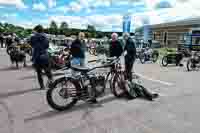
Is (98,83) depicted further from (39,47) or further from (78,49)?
(78,49)

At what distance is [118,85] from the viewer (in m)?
5.73

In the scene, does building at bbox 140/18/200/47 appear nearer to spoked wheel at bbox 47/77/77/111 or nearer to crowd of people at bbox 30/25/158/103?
crowd of people at bbox 30/25/158/103

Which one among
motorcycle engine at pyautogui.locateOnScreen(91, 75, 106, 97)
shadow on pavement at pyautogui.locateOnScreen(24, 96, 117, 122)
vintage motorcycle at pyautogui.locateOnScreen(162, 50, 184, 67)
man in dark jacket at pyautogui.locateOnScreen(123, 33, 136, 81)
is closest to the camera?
shadow on pavement at pyautogui.locateOnScreen(24, 96, 117, 122)

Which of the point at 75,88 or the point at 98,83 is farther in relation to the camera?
the point at 98,83

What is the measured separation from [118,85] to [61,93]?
1.80 metres

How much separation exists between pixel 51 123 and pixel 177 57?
40.0ft

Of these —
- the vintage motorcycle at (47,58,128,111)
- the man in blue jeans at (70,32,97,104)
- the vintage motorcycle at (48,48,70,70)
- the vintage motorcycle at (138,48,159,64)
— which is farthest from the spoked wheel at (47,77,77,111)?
the vintage motorcycle at (138,48,159,64)

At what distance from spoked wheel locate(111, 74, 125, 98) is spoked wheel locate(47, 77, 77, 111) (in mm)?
1378

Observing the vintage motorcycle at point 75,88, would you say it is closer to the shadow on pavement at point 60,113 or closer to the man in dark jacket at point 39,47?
the shadow on pavement at point 60,113

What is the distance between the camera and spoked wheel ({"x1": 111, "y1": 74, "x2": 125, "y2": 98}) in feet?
18.6

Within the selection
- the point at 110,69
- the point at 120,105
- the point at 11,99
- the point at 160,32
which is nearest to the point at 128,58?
the point at 110,69

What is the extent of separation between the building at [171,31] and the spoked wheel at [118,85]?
40.6 metres

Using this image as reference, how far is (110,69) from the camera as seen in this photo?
18.2 feet

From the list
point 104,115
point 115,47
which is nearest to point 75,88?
point 104,115
